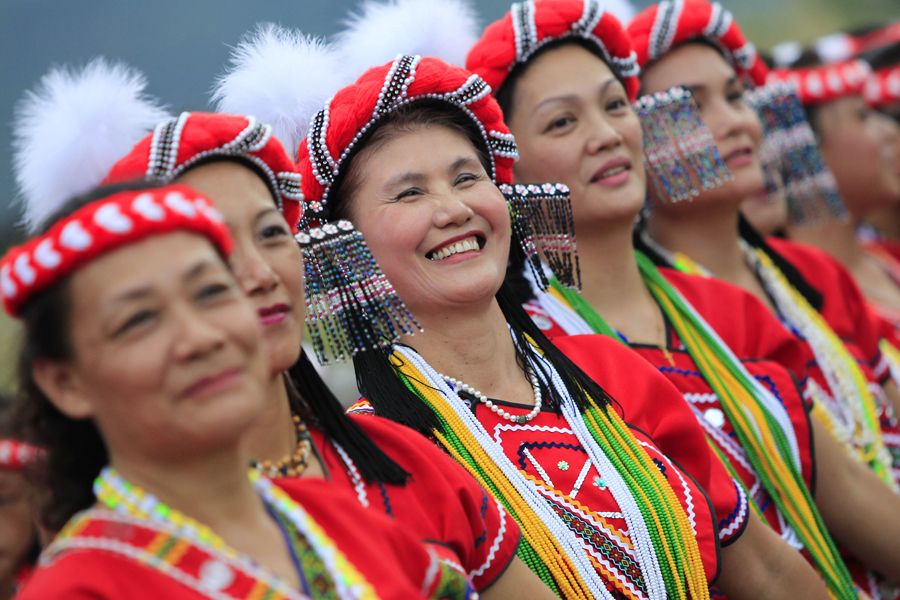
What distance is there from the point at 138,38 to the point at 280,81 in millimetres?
698

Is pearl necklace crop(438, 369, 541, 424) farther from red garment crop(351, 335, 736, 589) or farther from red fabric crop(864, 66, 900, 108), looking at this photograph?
red fabric crop(864, 66, 900, 108)

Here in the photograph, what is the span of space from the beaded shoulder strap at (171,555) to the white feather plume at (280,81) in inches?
42.7

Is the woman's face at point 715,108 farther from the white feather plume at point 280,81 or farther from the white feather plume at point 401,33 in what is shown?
the white feather plume at point 280,81

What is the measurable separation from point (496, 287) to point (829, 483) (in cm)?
140

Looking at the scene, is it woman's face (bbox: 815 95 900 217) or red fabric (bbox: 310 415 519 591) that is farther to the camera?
woman's face (bbox: 815 95 900 217)

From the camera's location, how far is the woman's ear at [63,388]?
4.27 feet

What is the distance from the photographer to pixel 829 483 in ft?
9.21

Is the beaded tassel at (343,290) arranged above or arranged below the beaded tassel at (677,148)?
below

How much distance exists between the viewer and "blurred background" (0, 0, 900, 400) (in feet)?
6.82

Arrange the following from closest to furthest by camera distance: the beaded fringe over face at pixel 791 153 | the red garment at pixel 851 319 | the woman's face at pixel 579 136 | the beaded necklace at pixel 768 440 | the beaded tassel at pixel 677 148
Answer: the beaded necklace at pixel 768 440 < the woman's face at pixel 579 136 < the beaded tassel at pixel 677 148 < the red garment at pixel 851 319 < the beaded fringe over face at pixel 791 153

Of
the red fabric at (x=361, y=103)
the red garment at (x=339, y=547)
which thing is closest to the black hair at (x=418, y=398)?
the red fabric at (x=361, y=103)

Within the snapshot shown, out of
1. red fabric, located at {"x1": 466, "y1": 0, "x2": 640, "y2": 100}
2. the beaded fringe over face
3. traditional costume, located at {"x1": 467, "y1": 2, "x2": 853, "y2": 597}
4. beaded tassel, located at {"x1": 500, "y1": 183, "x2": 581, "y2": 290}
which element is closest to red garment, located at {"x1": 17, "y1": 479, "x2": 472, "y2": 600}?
beaded tassel, located at {"x1": 500, "y1": 183, "x2": 581, "y2": 290}

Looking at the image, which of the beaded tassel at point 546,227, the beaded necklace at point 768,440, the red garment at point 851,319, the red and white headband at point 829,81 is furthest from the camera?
the red and white headband at point 829,81

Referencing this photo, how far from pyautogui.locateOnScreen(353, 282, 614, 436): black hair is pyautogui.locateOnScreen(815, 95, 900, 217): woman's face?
3112 mm
